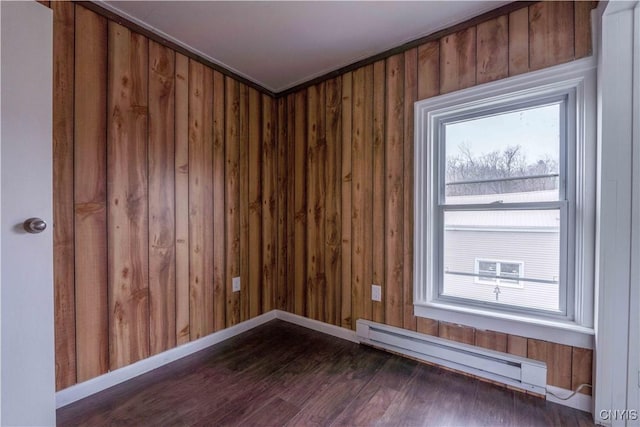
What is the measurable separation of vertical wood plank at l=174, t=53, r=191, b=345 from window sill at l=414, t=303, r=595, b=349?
165 centimetres

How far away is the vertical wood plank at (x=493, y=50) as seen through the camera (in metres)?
1.65

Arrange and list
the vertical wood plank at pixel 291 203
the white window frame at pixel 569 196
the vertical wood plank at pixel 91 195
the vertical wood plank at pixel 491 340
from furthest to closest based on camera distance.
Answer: the vertical wood plank at pixel 291 203 < the vertical wood plank at pixel 491 340 < the vertical wood plank at pixel 91 195 < the white window frame at pixel 569 196

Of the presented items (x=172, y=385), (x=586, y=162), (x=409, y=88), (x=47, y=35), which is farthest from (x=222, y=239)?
(x=586, y=162)

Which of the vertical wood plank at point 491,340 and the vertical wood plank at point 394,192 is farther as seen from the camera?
the vertical wood plank at point 394,192

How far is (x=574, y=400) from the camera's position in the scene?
1.45 meters

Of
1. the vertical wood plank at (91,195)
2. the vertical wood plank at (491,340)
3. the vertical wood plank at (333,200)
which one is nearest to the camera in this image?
the vertical wood plank at (91,195)

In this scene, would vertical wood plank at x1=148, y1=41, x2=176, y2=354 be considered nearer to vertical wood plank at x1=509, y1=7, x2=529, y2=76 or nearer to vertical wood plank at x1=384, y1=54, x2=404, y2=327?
vertical wood plank at x1=384, y1=54, x2=404, y2=327

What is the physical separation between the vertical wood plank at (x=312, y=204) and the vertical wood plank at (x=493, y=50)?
1227 millimetres

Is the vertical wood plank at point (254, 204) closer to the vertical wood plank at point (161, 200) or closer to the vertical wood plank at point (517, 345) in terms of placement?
the vertical wood plank at point (161, 200)

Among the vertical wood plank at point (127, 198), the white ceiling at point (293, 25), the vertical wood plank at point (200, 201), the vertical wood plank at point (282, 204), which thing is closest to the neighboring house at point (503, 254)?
the white ceiling at point (293, 25)

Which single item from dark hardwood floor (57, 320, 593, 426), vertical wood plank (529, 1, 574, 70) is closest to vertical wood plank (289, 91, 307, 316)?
dark hardwood floor (57, 320, 593, 426)

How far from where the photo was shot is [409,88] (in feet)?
6.46

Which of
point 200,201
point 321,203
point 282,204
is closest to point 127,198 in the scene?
point 200,201

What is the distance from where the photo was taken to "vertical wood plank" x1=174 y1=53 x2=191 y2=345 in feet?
6.49
